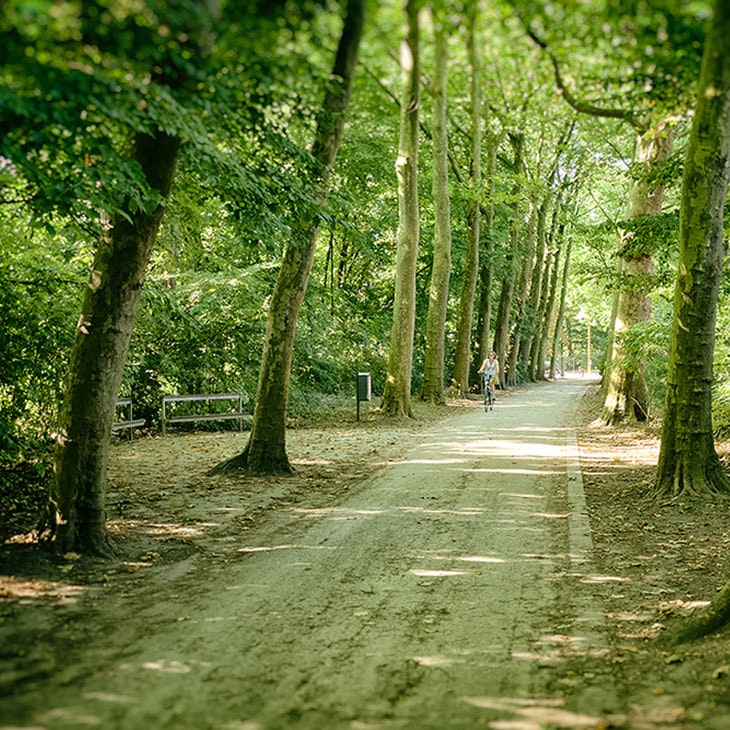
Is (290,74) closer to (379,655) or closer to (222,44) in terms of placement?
(222,44)

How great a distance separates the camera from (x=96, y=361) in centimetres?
616

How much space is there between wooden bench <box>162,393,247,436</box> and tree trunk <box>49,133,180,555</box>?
Answer: 10830 mm

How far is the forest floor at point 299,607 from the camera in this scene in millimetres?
3691

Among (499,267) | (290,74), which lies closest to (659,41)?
(290,74)

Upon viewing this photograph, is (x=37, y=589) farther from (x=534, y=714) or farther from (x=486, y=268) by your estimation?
(x=486, y=268)

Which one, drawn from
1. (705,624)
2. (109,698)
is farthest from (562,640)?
(109,698)

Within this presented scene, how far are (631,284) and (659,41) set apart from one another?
9737mm

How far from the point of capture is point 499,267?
31.0 metres

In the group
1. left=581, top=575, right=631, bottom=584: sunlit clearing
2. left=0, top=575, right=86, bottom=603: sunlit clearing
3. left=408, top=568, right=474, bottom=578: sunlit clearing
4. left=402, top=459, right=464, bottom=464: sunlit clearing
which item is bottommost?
left=581, top=575, right=631, bottom=584: sunlit clearing

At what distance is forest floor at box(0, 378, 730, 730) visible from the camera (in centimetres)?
369

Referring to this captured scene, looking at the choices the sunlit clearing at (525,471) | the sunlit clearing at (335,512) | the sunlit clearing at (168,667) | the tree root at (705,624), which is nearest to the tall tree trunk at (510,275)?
the sunlit clearing at (525,471)

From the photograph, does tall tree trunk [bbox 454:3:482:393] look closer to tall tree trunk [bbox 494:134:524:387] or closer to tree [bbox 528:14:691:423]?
tall tree trunk [bbox 494:134:524:387]

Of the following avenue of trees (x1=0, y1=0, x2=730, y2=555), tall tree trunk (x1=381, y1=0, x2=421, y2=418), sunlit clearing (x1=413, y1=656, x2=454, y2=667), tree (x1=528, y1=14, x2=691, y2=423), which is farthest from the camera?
tall tree trunk (x1=381, y1=0, x2=421, y2=418)

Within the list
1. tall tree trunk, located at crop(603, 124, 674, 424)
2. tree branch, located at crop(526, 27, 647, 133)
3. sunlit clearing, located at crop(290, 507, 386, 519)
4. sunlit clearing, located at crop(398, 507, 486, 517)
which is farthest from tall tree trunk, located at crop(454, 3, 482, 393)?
tree branch, located at crop(526, 27, 647, 133)
